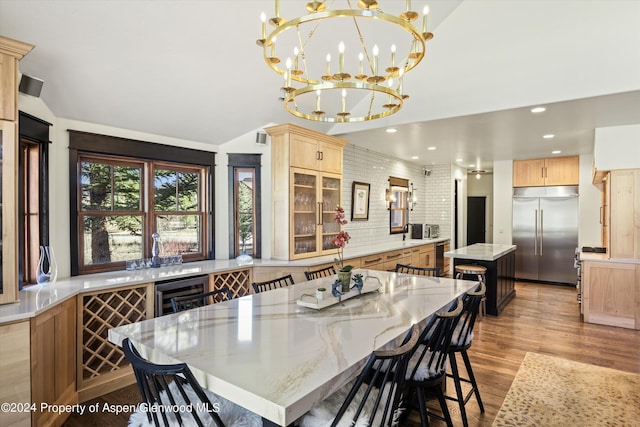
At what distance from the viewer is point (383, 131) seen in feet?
15.8

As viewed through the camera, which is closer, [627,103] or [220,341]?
[220,341]

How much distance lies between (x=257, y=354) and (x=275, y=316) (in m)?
0.58

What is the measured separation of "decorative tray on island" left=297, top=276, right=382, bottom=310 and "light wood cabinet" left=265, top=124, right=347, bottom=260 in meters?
1.69

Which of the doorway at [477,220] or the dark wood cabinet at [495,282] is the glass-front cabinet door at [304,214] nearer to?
the dark wood cabinet at [495,282]

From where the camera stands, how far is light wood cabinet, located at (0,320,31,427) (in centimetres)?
199

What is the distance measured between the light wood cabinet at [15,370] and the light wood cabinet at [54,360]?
0.11 feet

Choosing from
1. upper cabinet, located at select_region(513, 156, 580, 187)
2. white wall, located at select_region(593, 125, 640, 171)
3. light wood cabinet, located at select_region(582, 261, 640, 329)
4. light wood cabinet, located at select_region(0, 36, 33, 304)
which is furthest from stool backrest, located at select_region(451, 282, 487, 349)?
upper cabinet, located at select_region(513, 156, 580, 187)

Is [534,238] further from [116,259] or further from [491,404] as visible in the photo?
[116,259]

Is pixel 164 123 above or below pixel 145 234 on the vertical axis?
above

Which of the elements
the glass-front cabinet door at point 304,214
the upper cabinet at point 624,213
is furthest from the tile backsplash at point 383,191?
the upper cabinet at point 624,213

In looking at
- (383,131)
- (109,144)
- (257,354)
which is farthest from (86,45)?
(383,131)

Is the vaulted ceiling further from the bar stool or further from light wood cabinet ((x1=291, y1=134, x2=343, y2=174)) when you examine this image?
the bar stool

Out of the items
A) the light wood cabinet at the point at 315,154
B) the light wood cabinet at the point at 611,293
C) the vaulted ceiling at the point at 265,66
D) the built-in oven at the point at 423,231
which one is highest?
the vaulted ceiling at the point at 265,66

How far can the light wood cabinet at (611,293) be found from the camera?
4.46 m
